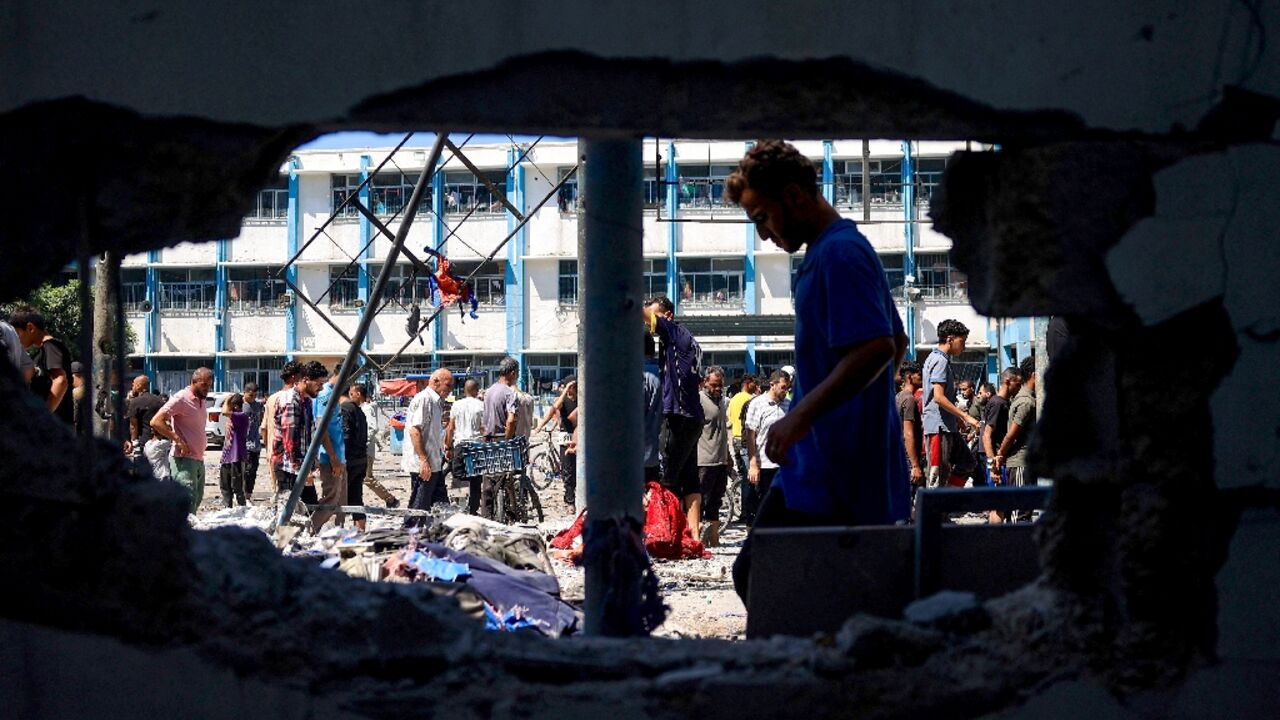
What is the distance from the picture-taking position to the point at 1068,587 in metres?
2.53

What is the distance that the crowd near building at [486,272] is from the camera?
37031mm

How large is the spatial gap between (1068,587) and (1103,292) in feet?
2.12

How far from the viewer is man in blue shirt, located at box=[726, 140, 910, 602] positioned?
2945 mm

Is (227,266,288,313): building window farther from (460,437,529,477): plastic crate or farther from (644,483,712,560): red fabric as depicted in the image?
(644,483,712,560): red fabric

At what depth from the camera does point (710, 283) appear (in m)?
38.2

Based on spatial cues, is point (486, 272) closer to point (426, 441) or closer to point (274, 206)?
point (274, 206)

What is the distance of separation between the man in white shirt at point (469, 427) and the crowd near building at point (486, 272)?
23766mm

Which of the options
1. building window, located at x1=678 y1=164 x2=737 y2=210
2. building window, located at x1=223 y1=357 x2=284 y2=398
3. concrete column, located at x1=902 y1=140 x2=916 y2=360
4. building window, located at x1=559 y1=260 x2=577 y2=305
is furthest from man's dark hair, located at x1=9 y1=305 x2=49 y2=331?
building window, located at x1=223 y1=357 x2=284 y2=398

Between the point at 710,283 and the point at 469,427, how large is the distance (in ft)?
89.5

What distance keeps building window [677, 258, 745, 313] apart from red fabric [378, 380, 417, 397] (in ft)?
32.7


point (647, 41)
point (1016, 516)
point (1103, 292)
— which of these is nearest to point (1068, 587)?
point (1103, 292)

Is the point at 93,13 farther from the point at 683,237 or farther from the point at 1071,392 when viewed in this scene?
the point at 683,237

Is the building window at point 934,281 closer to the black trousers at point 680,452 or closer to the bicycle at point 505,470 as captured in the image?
the bicycle at point 505,470

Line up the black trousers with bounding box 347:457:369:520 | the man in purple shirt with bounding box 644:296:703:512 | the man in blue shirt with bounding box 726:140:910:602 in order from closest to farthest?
the man in blue shirt with bounding box 726:140:910:602 < the man in purple shirt with bounding box 644:296:703:512 < the black trousers with bounding box 347:457:369:520
